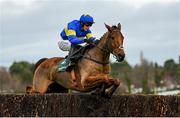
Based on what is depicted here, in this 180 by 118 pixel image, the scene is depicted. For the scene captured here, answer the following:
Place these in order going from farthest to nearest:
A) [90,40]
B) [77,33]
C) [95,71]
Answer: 1. [77,33]
2. [90,40]
3. [95,71]

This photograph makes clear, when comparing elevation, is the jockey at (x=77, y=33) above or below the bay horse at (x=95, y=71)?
above

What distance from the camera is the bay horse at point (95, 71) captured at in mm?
12789

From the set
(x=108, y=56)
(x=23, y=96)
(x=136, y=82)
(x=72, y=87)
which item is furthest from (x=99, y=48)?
(x=136, y=82)

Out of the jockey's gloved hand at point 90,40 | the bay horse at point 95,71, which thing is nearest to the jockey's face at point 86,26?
the jockey's gloved hand at point 90,40

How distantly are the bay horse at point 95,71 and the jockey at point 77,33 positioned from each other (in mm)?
216

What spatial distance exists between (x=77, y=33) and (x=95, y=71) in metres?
1.04

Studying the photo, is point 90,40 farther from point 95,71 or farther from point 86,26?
point 95,71

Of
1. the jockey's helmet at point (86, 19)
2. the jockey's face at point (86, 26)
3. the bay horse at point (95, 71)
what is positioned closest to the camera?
the bay horse at point (95, 71)

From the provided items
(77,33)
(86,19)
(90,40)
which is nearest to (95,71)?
(90,40)

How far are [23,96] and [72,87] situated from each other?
197 centimetres

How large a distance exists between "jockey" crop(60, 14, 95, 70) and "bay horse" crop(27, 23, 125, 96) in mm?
216

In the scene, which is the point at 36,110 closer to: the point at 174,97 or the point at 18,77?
the point at 174,97

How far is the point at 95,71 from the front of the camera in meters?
13.4

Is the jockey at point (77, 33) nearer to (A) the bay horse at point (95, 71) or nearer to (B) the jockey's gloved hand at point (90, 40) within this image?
(B) the jockey's gloved hand at point (90, 40)
